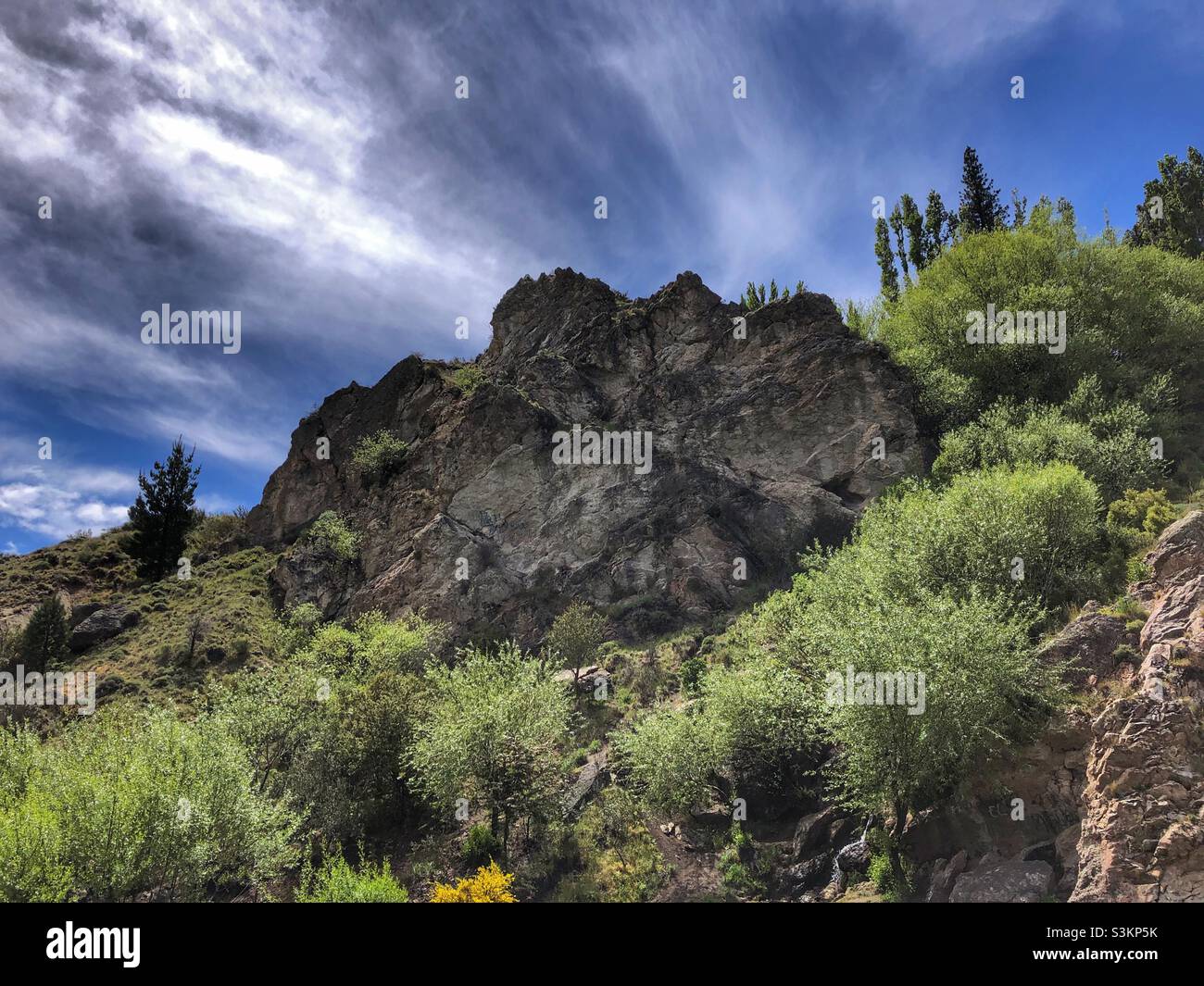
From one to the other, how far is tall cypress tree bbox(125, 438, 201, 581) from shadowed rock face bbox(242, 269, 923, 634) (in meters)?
15.8

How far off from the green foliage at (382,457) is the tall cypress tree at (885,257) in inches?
2095

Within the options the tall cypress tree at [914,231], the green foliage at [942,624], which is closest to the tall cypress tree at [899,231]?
the tall cypress tree at [914,231]

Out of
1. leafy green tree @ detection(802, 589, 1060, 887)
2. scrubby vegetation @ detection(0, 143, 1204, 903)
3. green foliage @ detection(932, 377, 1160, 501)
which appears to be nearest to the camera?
leafy green tree @ detection(802, 589, 1060, 887)

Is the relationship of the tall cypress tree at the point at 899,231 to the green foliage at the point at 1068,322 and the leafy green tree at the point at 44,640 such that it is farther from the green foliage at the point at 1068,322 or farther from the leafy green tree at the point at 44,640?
the leafy green tree at the point at 44,640

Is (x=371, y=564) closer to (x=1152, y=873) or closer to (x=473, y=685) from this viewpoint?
(x=473, y=685)

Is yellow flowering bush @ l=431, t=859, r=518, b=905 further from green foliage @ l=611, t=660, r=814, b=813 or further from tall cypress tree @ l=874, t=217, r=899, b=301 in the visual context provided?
tall cypress tree @ l=874, t=217, r=899, b=301

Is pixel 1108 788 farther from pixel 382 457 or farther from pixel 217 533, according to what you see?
pixel 217 533

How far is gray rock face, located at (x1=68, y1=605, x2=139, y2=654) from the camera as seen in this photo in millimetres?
48906

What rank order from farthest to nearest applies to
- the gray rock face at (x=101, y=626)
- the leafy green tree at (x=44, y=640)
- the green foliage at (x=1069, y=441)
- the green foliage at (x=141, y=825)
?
1. the gray rock face at (x=101, y=626)
2. the leafy green tree at (x=44, y=640)
3. the green foliage at (x=1069, y=441)
4. the green foliage at (x=141, y=825)

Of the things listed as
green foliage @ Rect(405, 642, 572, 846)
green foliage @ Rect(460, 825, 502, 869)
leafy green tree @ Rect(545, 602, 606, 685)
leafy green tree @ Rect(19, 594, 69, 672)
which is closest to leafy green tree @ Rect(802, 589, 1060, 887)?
green foliage @ Rect(405, 642, 572, 846)

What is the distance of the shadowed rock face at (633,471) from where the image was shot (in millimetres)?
42719

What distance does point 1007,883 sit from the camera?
15352mm
